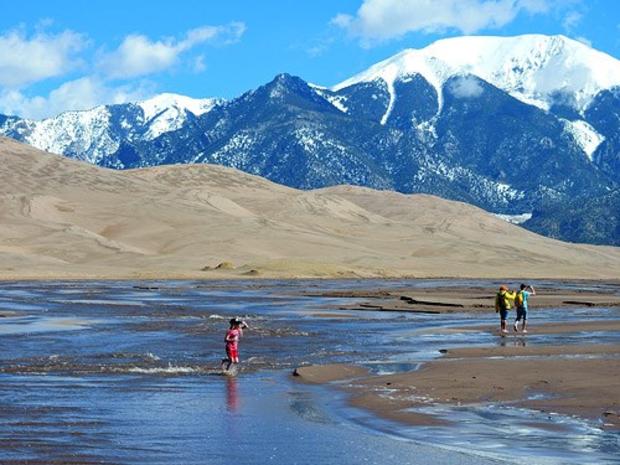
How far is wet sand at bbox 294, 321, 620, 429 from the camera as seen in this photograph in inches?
835

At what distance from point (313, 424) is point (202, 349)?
17.3 m

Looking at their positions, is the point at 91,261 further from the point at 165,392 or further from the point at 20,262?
the point at 165,392

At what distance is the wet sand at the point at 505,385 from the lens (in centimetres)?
2122

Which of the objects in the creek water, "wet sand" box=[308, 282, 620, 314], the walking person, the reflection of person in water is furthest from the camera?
"wet sand" box=[308, 282, 620, 314]

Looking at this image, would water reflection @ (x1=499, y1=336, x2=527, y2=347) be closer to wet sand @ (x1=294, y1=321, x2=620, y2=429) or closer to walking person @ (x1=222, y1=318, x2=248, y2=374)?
wet sand @ (x1=294, y1=321, x2=620, y2=429)

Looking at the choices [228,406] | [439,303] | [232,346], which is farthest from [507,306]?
[439,303]

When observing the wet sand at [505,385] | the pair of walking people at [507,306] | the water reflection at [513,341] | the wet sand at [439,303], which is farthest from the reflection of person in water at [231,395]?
the wet sand at [439,303]

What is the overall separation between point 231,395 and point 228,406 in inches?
75.1

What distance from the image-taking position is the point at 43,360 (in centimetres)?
3172

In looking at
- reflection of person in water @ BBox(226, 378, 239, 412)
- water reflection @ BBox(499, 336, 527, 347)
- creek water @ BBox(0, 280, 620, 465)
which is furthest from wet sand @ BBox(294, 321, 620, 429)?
water reflection @ BBox(499, 336, 527, 347)

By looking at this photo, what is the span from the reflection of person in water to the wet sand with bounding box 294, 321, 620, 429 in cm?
182

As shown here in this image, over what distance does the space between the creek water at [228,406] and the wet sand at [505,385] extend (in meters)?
0.66

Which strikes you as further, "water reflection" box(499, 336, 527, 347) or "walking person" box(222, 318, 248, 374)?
"water reflection" box(499, 336, 527, 347)

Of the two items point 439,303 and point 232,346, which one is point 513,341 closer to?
point 232,346
